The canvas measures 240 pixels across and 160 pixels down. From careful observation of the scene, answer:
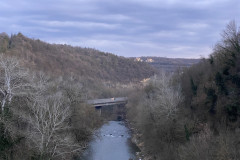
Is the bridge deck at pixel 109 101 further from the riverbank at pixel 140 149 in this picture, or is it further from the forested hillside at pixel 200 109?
the forested hillside at pixel 200 109

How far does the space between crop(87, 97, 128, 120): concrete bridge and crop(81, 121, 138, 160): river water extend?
19.9 metres

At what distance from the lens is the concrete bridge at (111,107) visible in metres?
60.8

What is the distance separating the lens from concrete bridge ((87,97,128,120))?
60.8m

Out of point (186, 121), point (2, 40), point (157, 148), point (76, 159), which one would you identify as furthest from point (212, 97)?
point (2, 40)

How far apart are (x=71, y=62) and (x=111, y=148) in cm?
7600

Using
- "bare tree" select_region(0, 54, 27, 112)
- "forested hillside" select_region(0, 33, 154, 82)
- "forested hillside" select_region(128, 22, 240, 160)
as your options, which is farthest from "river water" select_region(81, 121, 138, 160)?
"forested hillside" select_region(0, 33, 154, 82)

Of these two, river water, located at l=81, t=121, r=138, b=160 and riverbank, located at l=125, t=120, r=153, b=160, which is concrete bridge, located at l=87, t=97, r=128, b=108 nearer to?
river water, located at l=81, t=121, r=138, b=160

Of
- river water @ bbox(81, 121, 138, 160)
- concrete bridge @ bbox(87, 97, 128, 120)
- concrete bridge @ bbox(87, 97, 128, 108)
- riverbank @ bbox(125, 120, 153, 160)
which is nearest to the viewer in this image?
riverbank @ bbox(125, 120, 153, 160)

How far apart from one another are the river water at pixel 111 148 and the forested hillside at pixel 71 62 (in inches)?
1484

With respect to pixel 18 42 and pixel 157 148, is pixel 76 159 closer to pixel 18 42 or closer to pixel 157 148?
pixel 157 148

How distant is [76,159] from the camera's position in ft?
85.4

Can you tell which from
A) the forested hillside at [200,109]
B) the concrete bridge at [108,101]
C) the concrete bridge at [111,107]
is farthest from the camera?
the concrete bridge at [108,101]

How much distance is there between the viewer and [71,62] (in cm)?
10431

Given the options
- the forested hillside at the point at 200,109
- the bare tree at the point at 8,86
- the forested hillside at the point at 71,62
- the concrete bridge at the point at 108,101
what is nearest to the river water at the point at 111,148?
the forested hillside at the point at 200,109
